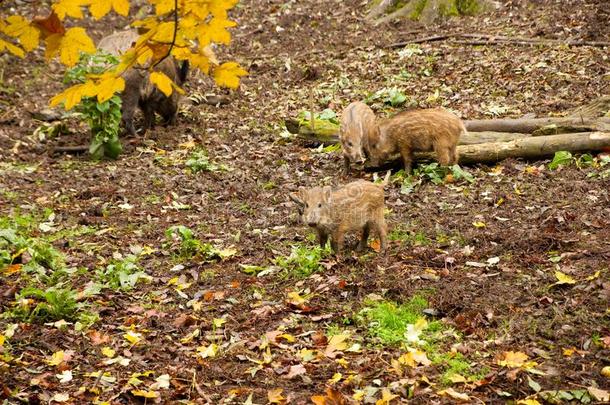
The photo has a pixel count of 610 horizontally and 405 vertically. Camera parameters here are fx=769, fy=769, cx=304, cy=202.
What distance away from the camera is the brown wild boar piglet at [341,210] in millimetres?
7055

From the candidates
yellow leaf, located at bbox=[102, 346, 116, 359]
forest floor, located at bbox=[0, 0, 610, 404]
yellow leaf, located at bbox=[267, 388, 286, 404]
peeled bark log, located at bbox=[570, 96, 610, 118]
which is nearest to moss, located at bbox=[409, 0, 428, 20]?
forest floor, located at bbox=[0, 0, 610, 404]

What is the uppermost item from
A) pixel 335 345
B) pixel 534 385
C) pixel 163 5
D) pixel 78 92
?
pixel 163 5

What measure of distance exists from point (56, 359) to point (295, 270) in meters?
2.32

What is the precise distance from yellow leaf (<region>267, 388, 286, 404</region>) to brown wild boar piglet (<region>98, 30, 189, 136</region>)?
7.02m

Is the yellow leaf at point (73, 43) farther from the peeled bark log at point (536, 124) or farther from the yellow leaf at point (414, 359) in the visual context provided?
the peeled bark log at point (536, 124)

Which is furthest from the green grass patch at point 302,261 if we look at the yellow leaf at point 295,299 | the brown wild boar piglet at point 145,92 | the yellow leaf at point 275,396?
the brown wild boar piglet at point 145,92

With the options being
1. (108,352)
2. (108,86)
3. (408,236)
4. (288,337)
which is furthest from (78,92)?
(408,236)

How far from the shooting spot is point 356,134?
9.84 metres

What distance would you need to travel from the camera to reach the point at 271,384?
5238 millimetres

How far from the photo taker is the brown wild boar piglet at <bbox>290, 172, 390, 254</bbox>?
23.1ft

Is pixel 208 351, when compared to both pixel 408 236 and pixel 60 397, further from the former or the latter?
pixel 408 236

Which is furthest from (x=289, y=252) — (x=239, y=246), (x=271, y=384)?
(x=271, y=384)

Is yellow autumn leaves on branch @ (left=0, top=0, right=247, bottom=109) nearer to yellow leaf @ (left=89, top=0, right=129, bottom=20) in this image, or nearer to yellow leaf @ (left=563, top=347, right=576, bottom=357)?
yellow leaf @ (left=89, top=0, right=129, bottom=20)

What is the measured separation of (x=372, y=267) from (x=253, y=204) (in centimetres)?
264
